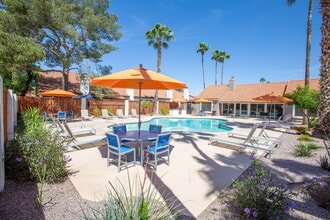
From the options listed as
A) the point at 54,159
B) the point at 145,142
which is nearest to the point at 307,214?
the point at 145,142

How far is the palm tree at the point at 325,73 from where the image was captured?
10867 millimetres

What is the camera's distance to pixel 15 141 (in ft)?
14.8

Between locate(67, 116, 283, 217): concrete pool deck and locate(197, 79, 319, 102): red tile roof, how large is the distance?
73.2ft

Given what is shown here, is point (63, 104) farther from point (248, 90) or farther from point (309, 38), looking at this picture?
point (248, 90)

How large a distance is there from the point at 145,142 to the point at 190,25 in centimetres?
1515

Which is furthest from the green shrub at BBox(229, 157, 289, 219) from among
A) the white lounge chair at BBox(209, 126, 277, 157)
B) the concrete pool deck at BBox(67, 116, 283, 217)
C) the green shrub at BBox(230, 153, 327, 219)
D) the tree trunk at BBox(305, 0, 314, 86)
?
the tree trunk at BBox(305, 0, 314, 86)

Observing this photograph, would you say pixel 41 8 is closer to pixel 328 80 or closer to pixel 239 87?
pixel 328 80

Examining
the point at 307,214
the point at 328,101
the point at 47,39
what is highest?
the point at 47,39

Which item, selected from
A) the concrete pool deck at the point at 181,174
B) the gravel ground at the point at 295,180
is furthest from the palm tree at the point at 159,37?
the gravel ground at the point at 295,180

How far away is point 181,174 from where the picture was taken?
501 centimetres

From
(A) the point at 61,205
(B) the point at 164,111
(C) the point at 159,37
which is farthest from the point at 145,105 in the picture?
(A) the point at 61,205

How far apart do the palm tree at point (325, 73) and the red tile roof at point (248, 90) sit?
1433cm

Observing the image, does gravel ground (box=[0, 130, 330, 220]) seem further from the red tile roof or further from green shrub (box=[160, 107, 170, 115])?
the red tile roof

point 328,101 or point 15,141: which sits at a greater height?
point 328,101
